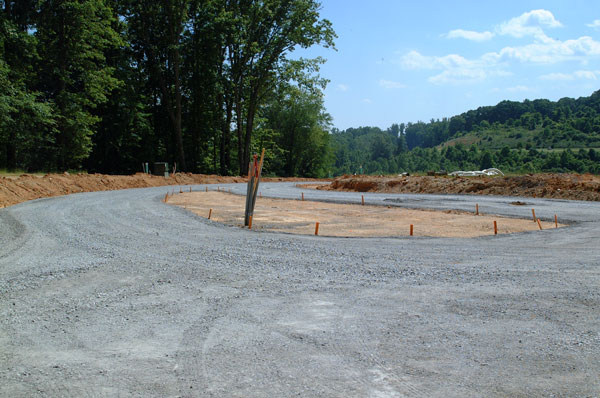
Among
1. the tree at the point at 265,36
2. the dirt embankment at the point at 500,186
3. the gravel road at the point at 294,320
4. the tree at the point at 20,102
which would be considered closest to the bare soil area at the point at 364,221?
the gravel road at the point at 294,320

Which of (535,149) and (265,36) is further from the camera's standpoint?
(535,149)

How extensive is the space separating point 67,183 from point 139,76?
27.4 m

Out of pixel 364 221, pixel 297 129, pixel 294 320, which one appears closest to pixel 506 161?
pixel 297 129

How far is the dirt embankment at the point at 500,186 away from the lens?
29844 mm

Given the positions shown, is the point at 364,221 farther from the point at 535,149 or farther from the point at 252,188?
the point at 535,149

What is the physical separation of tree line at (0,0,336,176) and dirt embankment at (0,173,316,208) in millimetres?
7303

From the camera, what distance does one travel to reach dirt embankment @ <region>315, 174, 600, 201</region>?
97.9 feet

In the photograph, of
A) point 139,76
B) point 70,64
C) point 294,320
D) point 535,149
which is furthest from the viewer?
point 535,149

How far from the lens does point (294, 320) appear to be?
5.75m

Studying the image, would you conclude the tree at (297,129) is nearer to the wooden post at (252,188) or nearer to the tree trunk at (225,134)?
the tree trunk at (225,134)

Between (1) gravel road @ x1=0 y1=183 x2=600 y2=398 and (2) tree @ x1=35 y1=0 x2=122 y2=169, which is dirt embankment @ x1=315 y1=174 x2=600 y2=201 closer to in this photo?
Answer: (1) gravel road @ x1=0 y1=183 x2=600 y2=398

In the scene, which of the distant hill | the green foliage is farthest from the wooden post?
the distant hill

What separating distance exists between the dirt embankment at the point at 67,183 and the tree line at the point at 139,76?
24.0 ft

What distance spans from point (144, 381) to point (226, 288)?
10.8 ft
